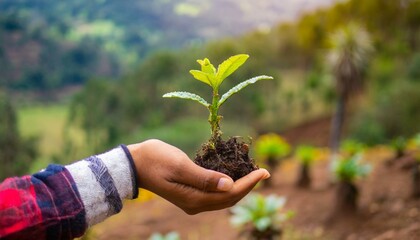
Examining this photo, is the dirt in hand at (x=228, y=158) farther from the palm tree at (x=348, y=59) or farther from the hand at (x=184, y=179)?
the palm tree at (x=348, y=59)

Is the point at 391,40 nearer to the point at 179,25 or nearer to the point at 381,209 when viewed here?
the point at 381,209

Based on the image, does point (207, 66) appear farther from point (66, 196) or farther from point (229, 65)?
point (66, 196)

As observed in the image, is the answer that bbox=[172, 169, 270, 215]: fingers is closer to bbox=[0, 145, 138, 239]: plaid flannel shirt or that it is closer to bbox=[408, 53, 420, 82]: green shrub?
bbox=[0, 145, 138, 239]: plaid flannel shirt

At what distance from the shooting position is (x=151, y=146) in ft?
7.39

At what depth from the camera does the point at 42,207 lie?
2.02 m

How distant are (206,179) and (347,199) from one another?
6.22 metres

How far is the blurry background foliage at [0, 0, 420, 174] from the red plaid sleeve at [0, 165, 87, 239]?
12618 millimetres

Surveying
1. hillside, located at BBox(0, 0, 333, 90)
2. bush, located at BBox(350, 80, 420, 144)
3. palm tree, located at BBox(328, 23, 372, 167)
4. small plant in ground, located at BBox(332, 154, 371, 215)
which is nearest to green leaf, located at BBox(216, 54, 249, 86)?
small plant in ground, located at BBox(332, 154, 371, 215)

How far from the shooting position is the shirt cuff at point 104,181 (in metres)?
2.17

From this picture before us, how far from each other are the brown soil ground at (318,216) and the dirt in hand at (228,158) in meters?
3.66

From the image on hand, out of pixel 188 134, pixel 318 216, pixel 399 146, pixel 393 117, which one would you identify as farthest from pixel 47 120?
pixel 318 216

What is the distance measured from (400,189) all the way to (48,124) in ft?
139

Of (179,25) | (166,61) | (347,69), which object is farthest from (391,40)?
(179,25)

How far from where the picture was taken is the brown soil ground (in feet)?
23.3
